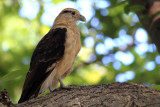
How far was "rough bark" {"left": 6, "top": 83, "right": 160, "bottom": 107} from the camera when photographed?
331cm

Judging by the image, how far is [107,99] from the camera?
11.1 ft

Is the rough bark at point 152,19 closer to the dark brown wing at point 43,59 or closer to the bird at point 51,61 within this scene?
the bird at point 51,61

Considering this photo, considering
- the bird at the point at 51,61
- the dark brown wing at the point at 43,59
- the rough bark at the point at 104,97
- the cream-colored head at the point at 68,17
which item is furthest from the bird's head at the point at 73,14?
the rough bark at the point at 104,97

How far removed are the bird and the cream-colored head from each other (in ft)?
1.87

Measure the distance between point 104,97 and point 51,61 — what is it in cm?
142

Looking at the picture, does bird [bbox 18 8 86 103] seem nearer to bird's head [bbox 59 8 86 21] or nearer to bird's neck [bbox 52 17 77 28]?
bird's neck [bbox 52 17 77 28]

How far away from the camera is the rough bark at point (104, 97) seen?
331 centimetres

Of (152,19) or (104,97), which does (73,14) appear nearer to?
(152,19)

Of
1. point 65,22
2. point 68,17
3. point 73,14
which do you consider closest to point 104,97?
point 65,22

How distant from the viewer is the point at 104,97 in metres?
3.42

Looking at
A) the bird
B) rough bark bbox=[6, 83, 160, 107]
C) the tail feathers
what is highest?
the bird

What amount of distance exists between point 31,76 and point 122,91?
Answer: 1477mm

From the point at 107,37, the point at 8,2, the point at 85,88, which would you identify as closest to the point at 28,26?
the point at 8,2

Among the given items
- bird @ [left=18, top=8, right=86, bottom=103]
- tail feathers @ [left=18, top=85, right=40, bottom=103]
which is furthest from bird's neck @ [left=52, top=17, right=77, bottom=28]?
tail feathers @ [left=18, top=85, right=40, bottom=103]
